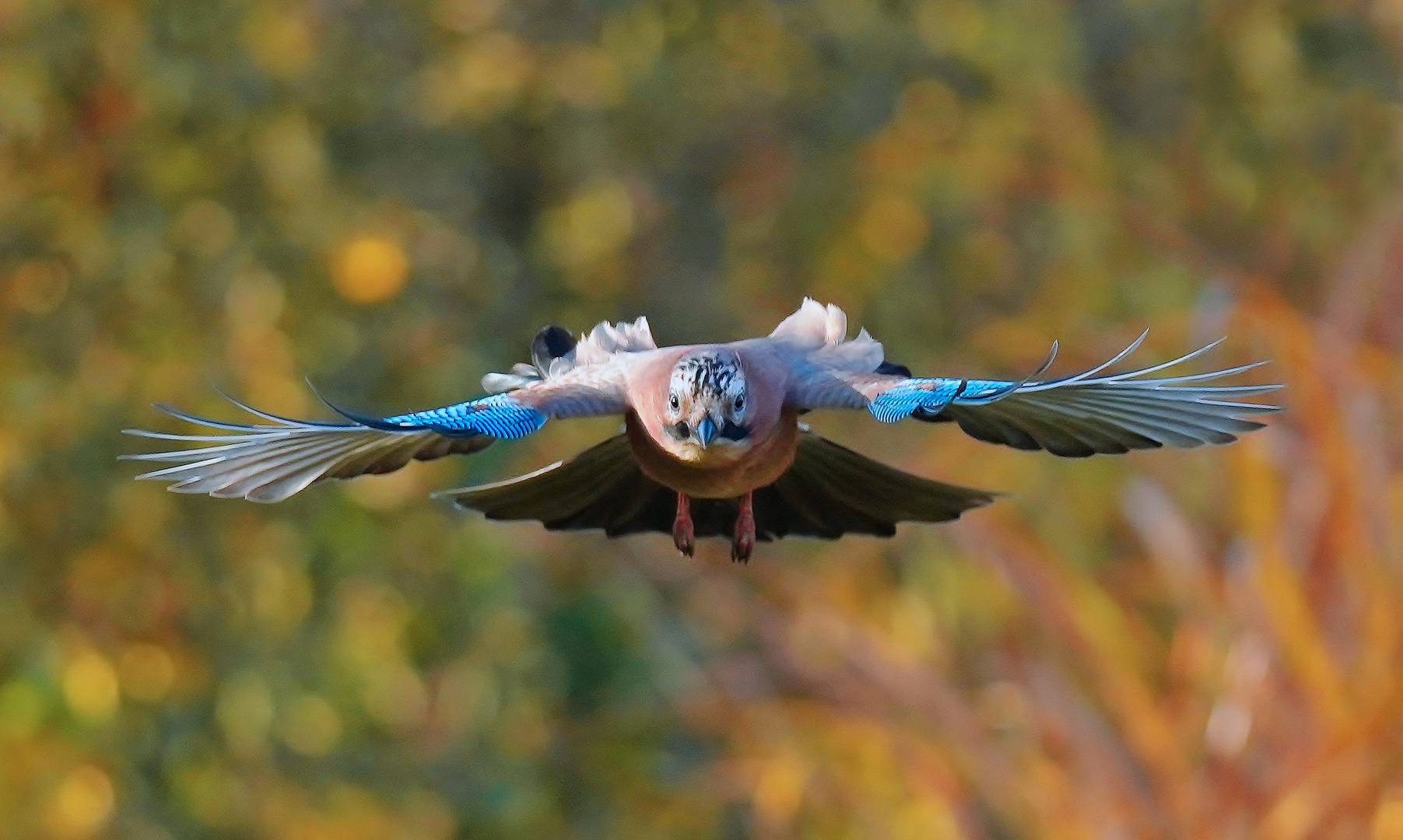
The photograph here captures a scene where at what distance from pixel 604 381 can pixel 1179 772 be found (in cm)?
402

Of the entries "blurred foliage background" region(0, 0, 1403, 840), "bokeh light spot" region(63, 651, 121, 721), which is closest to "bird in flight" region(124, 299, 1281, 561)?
"blurred foliage background" region(0, 0, 1403, 840)

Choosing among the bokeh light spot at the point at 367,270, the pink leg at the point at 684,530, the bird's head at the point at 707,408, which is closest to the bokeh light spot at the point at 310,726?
the bokeh light spot at the point at 367,270

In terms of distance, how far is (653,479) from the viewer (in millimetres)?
5059

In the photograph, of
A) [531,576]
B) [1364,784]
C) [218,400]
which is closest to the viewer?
[1364,784]

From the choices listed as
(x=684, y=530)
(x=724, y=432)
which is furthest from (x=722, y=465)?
(x=684, y=530)

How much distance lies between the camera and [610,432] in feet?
35.2

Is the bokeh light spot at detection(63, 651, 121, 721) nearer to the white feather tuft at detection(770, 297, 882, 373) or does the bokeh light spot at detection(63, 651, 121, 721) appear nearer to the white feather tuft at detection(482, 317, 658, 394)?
the white feather tuft at detection(482, 317, 658, 394)

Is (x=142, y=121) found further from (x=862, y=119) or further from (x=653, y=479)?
(x=653, y=479)

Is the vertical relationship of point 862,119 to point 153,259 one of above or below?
above

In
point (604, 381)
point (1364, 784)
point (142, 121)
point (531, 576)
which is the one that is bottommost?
point (1364, 784)

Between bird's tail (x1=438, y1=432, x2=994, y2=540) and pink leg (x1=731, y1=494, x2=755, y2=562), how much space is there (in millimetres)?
61

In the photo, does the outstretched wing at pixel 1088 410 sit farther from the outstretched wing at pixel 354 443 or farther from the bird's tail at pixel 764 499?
the outstretched wing at pixel 354 443

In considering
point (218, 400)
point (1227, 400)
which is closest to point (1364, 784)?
point (1227, 400)

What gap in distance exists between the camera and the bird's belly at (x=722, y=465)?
4.68m
